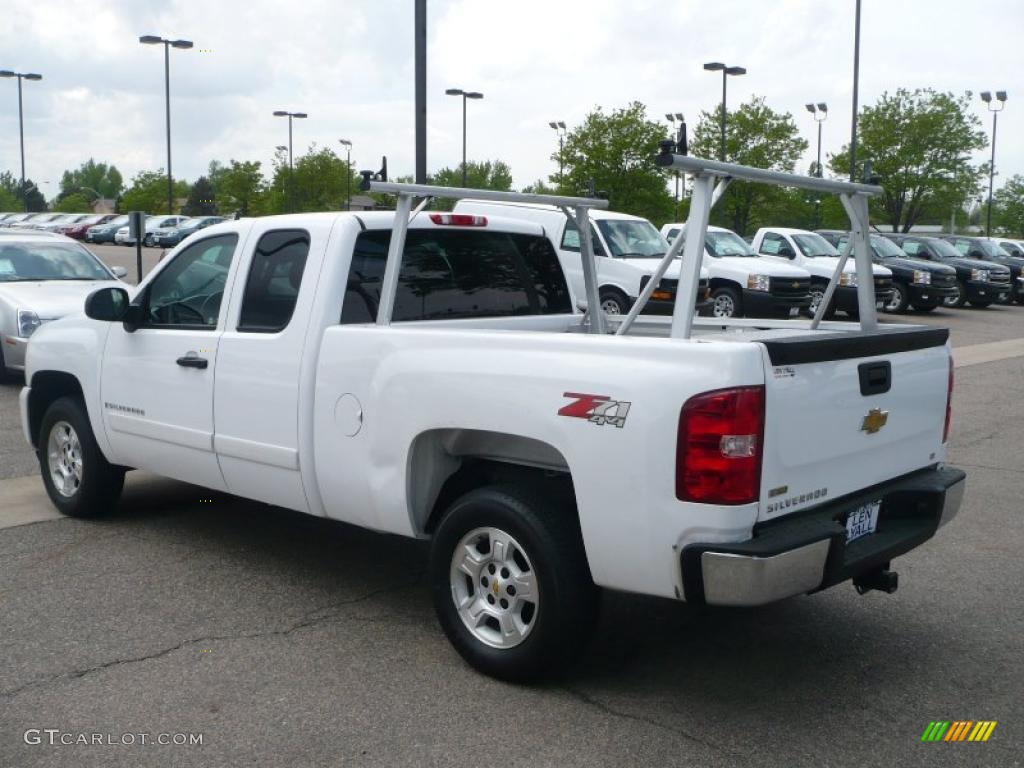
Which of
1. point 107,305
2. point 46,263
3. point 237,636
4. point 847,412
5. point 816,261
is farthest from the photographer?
point 816,261

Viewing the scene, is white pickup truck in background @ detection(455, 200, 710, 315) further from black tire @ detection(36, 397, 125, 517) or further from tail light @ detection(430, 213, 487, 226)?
tail light @ detection(430, 213, 487, 226)

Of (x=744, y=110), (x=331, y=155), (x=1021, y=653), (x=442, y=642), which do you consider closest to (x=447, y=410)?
(x=442, y=642)

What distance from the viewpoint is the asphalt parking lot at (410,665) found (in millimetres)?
3824

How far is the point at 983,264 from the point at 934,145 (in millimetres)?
25010

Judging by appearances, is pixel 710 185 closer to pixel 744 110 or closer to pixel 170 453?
pixel 170 453

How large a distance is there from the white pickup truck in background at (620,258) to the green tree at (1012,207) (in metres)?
63.4

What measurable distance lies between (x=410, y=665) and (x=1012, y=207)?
80.1 m

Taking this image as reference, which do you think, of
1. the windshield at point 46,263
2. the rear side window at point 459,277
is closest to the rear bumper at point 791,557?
the rear side window at point 459,277

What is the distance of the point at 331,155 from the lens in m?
61.2

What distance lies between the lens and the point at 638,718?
4047 millimetres

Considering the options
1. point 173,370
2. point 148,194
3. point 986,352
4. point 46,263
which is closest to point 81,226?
point 148,194

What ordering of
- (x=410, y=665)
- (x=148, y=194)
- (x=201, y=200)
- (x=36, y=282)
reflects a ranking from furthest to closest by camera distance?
1. (x=201, y=200)
2. (x=148, y=194)
3. (x=36, y=282)
4. (x=410, y=665)

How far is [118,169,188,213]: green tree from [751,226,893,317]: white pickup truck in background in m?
78.6

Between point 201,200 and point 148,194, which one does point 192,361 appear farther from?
point 201,200
